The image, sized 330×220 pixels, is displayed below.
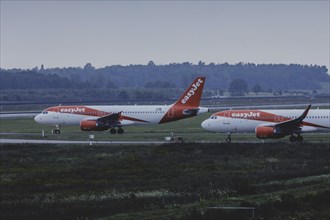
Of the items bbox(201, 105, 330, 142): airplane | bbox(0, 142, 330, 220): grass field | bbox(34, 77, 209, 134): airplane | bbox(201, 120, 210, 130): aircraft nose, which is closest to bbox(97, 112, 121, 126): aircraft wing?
bbox(34, 77, 209, 134): airplane

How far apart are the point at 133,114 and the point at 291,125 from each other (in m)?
22.6

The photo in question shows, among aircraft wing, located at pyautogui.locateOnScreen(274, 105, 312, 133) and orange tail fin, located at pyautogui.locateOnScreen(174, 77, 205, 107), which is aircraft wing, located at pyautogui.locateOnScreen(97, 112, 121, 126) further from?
aircraft wing, located at pyautogui.locateOnScreen(274, 105, 312, 133)

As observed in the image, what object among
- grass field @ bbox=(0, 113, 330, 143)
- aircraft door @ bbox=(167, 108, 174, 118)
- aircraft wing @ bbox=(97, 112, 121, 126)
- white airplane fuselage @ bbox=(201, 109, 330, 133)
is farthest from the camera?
aircraft door @ bbox=(167, 108, 174, 118)

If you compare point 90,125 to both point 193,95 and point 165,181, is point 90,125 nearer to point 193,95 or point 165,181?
point 193,95

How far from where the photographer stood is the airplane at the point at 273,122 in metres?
71.4

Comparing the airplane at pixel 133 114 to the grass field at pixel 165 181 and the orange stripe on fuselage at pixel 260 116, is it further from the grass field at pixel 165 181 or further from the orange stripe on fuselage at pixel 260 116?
the grass field at pixel 165 181

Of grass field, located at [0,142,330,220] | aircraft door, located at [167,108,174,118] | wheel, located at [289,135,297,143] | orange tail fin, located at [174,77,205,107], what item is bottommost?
grass field, located at [0,142,330,220]

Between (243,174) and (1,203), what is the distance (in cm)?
1770

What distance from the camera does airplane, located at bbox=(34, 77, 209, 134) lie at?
→ 282ft

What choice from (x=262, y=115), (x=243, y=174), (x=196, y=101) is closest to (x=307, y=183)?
(x=243, y=174)

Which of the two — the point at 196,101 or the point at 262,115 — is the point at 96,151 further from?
the point at 196,101

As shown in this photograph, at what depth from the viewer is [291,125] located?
71562 mm

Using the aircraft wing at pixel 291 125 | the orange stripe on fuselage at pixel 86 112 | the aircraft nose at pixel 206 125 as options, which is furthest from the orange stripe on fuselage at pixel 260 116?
the orange stripe on fuselage at pixel 86 112

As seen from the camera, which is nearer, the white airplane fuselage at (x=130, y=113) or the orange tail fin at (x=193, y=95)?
the orange tail fin at (x=193, y=95)
